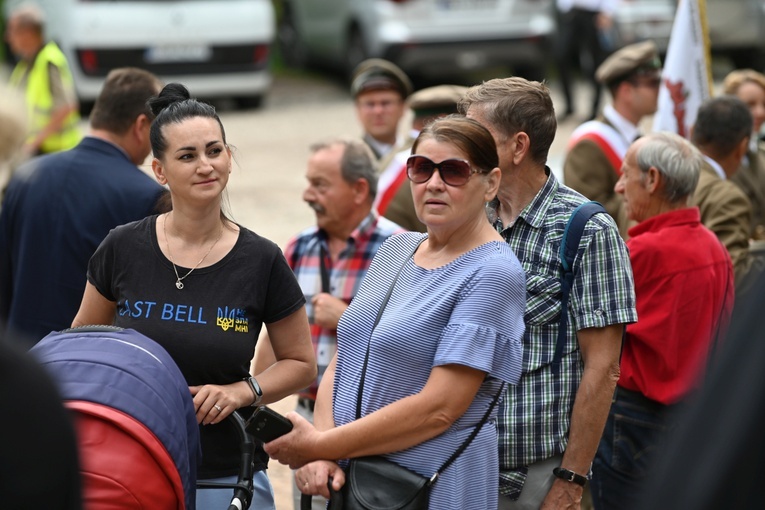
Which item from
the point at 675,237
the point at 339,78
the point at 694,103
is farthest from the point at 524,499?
the point at 339,78

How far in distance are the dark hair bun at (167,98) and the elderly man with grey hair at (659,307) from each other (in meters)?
1.71

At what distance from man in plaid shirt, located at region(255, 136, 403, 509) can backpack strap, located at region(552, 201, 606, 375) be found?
4.39 feet

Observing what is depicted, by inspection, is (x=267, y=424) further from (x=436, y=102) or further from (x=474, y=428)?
(x=436, y=102)

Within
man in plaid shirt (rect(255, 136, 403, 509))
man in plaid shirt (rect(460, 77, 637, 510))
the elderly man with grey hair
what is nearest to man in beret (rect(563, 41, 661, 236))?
the elderly man with grey hair

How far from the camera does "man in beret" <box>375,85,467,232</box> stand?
5.42 metres

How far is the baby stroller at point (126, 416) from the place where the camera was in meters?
2.48

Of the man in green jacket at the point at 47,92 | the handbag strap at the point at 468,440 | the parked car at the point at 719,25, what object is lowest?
the handbag strap at the point at 468,440

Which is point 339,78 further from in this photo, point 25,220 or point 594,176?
point 25,220

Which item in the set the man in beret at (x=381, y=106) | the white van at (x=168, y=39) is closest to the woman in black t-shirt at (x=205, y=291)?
the man in beret at (x=381, y=106)

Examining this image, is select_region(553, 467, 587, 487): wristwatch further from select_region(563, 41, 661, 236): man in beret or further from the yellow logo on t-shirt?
select_region(563, 41, 661, 236): man in beret

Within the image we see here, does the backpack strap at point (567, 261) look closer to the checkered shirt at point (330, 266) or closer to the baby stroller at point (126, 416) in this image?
the baby stroller at point (126, 416)

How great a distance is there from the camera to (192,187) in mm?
3420

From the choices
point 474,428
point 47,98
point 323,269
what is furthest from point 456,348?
point 47,98

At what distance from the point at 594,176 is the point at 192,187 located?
2920 mm
